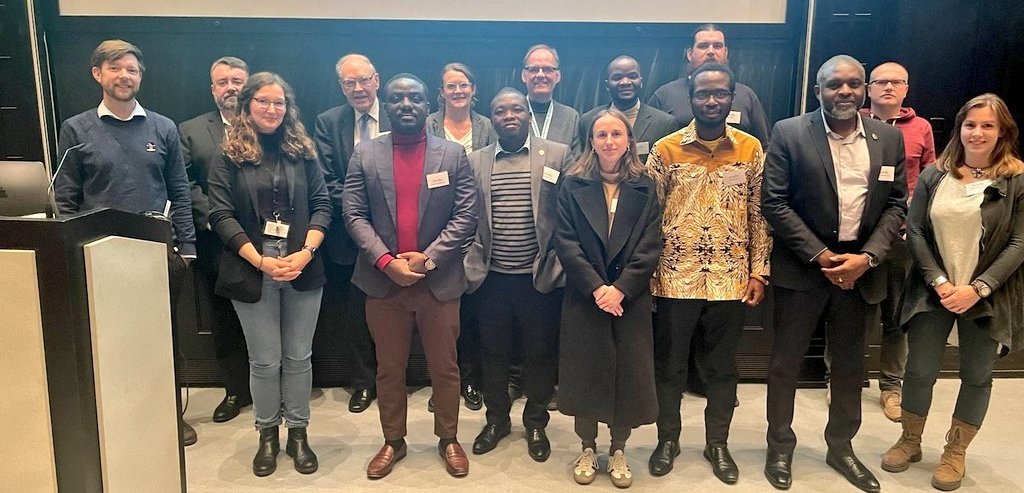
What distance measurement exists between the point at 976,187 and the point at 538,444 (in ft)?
6.75

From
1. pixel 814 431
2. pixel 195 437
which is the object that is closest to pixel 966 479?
pixel 814 431

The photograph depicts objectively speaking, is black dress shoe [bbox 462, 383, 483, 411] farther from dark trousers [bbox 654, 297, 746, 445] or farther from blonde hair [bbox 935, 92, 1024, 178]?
blonde hair [bbox 935, 92, 1024, 178]

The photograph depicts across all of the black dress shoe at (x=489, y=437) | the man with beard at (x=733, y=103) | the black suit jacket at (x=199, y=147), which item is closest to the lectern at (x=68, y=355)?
the black dress shoe at (x=489, y=437)

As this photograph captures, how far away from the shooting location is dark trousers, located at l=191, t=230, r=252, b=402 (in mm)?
3494

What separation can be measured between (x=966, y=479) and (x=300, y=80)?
4.05 metres

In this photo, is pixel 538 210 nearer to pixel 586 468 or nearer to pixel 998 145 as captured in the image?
pixel 586 468

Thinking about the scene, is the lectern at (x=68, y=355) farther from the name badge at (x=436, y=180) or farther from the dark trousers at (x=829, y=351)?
the dark trousers at (x=829, y=351)

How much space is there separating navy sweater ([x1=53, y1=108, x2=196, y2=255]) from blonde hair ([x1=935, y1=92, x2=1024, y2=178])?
11.0 ft

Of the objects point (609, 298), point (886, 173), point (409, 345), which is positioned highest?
point (886, 173)

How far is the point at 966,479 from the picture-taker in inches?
113

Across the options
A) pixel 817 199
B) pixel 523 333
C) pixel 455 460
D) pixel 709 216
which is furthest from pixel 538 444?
pixel 817 199

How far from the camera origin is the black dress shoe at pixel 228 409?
3.45 metres

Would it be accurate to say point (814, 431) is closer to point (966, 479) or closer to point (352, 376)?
point (966, 479)

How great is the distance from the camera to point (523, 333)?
2.99 m
